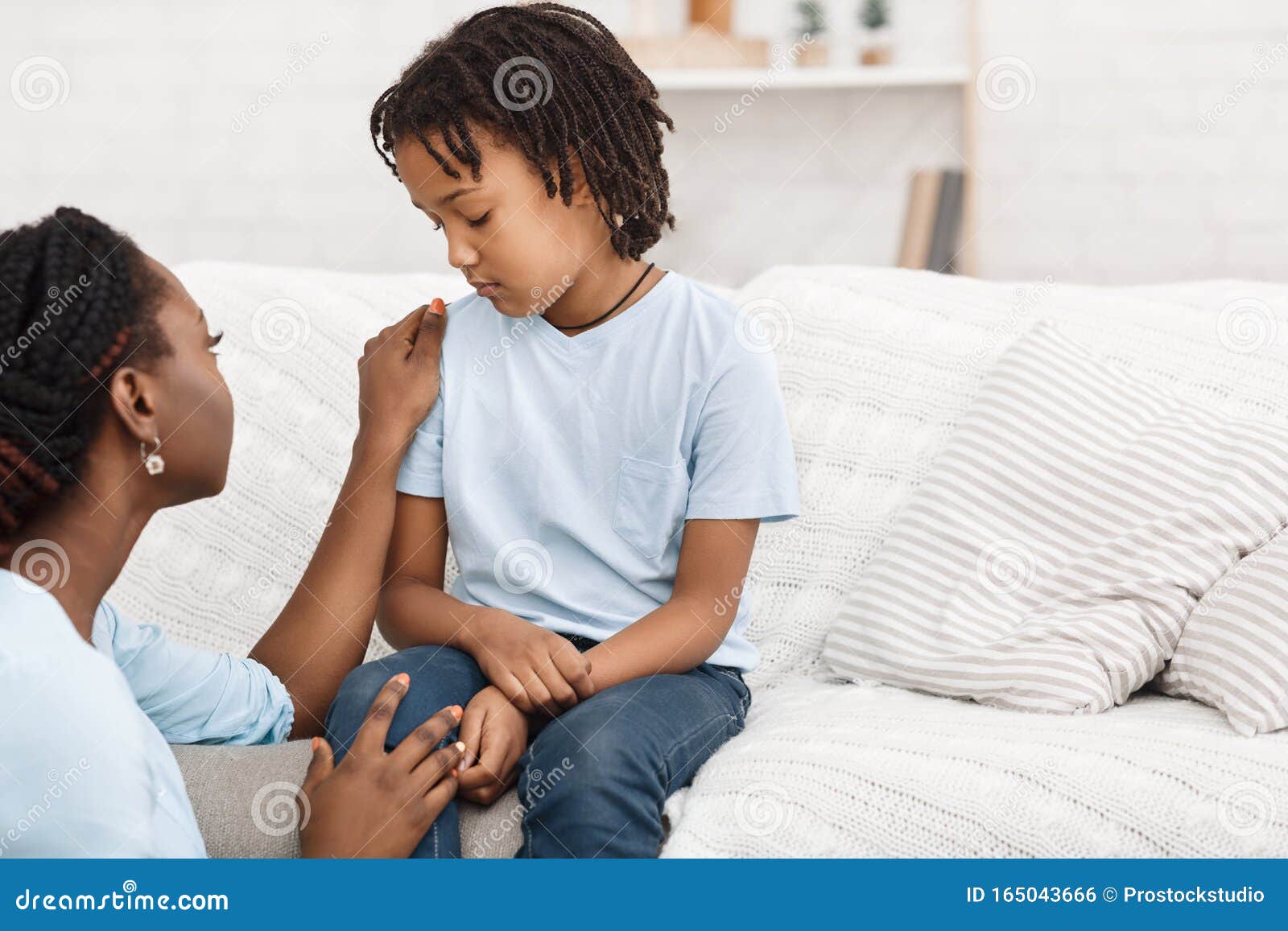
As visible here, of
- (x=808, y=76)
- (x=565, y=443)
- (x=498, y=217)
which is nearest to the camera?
(x=498, y=217)

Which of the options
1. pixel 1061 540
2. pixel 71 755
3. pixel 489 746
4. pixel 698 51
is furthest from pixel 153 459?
pixel 698 51

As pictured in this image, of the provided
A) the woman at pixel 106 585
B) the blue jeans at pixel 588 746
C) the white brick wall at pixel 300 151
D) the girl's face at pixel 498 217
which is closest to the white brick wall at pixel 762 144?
the white brick wall at pixel 300 151

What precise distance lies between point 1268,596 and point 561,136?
0.81 metres

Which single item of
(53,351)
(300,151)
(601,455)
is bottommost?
(601,455)

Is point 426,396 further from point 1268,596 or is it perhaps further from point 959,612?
point 1268,596

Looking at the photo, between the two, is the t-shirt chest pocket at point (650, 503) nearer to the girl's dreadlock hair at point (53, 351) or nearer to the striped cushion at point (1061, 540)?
the striped cushion at point (1061, 540)

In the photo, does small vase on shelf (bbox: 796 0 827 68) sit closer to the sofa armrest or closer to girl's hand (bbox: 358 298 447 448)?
girl's hand (bbox: 358 298 447 448)

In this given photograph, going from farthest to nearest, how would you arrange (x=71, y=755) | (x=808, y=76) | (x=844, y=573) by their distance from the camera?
1. (x=808, y=76)
2. (x=844, y=573)
3. (x=71, y=755)

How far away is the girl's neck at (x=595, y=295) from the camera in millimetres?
1220

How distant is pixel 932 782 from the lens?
1026mm

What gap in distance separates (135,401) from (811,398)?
867mm

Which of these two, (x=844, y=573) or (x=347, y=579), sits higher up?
(x=347, y=579)

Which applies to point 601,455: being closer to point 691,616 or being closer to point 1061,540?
point 691,616

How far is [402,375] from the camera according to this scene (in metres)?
1.21
